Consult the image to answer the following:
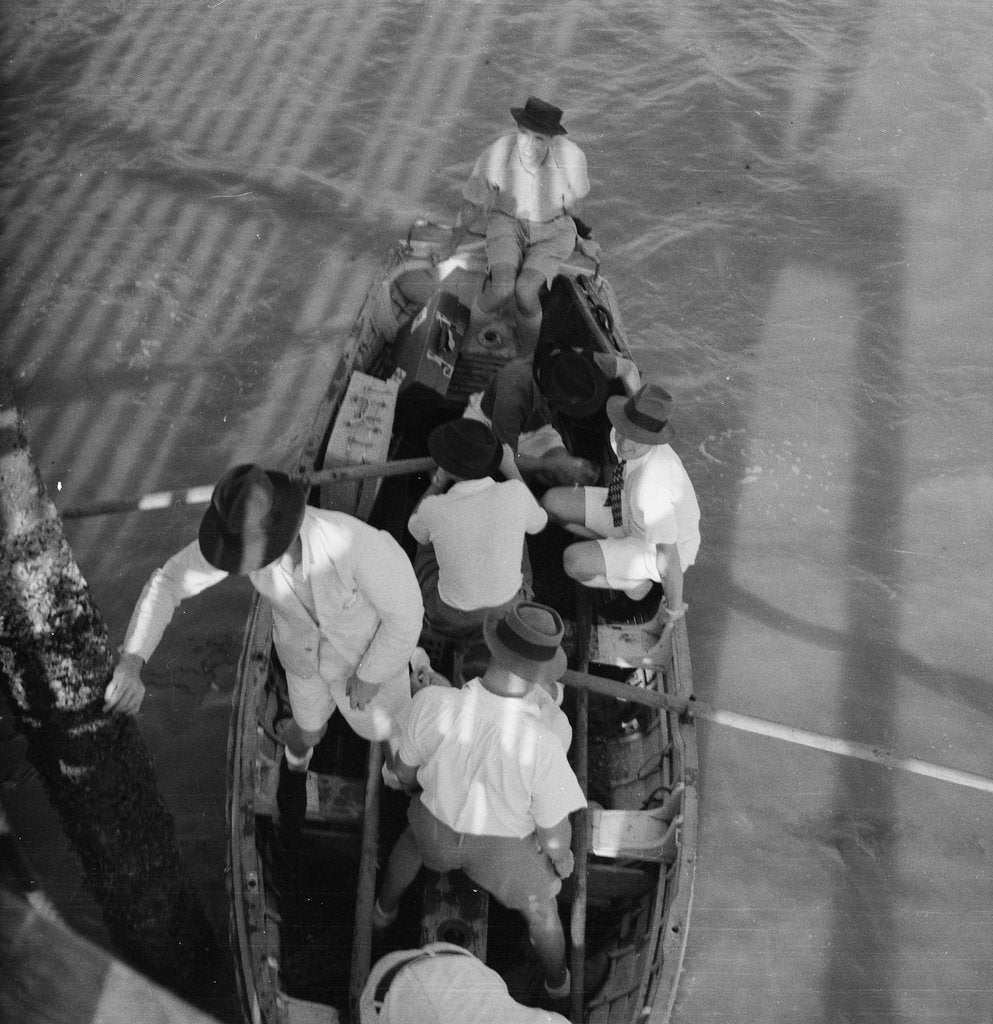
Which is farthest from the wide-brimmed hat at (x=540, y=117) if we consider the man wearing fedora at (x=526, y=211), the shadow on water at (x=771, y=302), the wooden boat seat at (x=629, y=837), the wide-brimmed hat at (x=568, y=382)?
the wooden boat seat at (x=629, y=837)

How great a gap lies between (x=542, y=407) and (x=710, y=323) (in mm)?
4551

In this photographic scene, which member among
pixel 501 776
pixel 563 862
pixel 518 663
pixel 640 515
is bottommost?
pixel 563 862

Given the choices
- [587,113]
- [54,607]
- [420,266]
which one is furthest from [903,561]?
[587,113]

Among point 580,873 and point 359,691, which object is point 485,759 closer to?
point 359,691

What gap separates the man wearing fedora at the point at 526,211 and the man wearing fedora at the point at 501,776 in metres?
4.08

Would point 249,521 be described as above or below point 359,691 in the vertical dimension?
above

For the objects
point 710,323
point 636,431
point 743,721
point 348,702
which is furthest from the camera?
point 710,323

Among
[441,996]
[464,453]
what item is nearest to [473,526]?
[464,453]

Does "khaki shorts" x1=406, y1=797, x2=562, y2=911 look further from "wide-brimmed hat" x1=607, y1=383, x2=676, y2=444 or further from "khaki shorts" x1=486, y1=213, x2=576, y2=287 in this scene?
"khaki shorts" x1=486, y1=213, x2=576, y2=287

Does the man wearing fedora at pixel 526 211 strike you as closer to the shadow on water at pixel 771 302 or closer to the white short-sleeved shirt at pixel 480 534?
the shadow on water at pixel 771 302

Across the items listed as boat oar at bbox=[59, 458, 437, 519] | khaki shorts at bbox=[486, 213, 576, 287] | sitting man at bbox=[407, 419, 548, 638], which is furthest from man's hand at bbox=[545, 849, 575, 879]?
khaki shorts at bbox=[486, 213, 576, 287]

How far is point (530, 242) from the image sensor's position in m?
7.45

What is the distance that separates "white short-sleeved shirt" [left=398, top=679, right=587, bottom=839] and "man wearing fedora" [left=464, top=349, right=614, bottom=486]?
103 inches

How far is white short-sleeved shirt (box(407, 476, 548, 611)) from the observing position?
4465 millimetres
